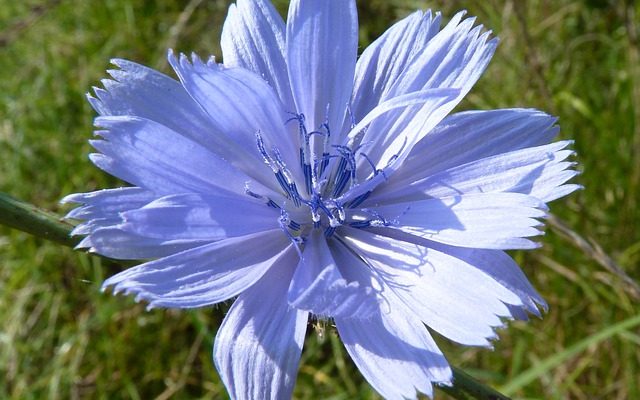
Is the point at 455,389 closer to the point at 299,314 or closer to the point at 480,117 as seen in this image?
the point at 299,314

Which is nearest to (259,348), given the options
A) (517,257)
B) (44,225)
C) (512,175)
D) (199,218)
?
(199,218)

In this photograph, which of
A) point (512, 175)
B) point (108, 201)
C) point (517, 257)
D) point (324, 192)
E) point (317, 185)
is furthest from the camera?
point (517, 257)

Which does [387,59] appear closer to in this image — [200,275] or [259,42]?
[259,42]

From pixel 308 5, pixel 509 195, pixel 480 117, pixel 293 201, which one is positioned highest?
pixel 308 5

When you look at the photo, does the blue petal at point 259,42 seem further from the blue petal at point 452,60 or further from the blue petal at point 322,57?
the blue petal at point 452,60

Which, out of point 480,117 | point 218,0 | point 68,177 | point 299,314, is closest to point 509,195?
point 480,117
